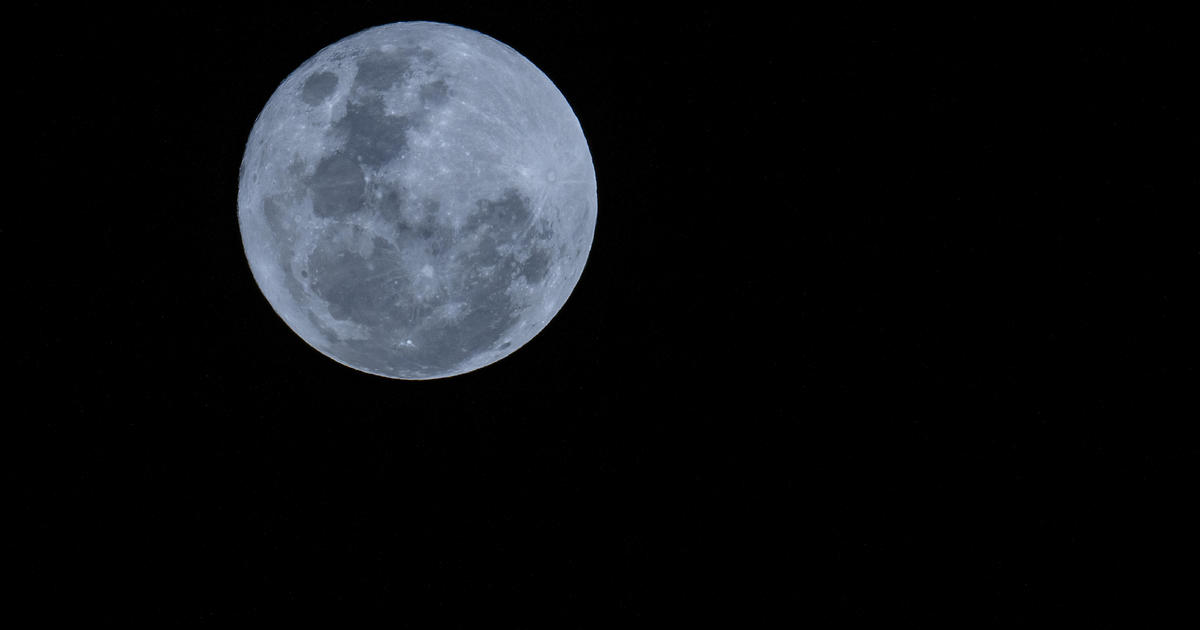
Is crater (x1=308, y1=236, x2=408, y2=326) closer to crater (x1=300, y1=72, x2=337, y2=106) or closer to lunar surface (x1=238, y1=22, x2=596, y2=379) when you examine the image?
lunar surface (x1=238, y1=22, x2=596, y2=379)

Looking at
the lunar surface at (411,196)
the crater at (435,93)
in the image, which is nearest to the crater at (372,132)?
the lunar surface at (411,196)

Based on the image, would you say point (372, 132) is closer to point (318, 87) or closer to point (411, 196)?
point (411, 196)

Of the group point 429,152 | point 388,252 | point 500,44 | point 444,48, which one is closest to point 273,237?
point 388,252

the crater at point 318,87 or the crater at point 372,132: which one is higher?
the crater at point 318,87

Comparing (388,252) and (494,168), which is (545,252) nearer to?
(494,168)

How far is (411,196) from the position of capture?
162 inches

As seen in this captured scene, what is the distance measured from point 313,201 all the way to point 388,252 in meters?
0.48

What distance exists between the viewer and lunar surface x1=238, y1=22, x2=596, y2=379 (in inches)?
163

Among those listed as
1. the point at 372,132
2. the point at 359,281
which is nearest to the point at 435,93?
the point at 372,132

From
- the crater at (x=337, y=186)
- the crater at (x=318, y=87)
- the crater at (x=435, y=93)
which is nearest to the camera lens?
the crater at (x=337, y=186)

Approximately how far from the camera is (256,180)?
4547mm

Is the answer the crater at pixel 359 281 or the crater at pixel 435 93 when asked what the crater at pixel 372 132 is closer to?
the crater at pixel 435 93

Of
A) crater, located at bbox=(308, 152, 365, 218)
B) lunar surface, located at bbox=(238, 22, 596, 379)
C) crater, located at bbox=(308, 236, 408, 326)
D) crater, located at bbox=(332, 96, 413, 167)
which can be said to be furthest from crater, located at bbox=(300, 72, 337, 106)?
crater, located at bbox=(308, 236, 408, 326)

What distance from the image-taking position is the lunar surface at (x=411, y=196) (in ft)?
13.6
